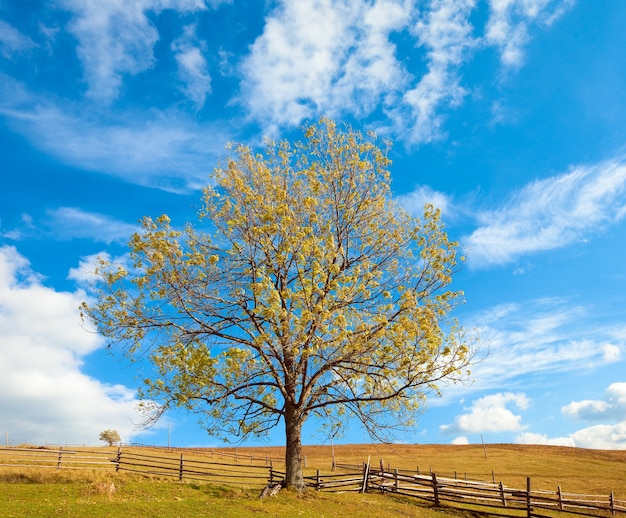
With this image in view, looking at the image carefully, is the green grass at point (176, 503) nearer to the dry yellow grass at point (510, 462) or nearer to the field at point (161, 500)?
the field at point (161, 500)

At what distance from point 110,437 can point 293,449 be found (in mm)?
64053

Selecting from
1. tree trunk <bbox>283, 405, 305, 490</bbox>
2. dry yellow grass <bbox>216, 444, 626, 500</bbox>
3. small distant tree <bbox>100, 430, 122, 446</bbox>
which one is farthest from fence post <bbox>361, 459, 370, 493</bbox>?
small distant tree <bbox>100, 430, 122, 446</bbox>

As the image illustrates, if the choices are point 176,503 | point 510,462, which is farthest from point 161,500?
point 510,462

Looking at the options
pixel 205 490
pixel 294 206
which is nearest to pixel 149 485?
pixel 205 490

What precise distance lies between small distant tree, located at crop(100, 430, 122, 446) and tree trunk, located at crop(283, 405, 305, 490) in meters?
63.5

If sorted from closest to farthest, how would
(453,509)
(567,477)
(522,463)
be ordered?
(453,509), (567,477), (522,463)

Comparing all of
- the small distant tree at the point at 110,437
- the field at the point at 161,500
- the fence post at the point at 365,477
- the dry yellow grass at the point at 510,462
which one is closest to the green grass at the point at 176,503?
the field at the point at 161,500

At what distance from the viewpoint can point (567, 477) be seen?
49.5 m

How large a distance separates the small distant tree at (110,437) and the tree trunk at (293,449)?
63.5 metres

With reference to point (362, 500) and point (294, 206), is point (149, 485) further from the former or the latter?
point (294, 206)

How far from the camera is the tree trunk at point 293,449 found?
18703 millimetres

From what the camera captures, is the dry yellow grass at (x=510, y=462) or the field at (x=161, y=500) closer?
the field at (x=161, y=500)

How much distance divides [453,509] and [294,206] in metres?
16.3

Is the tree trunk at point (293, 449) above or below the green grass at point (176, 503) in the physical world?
above
